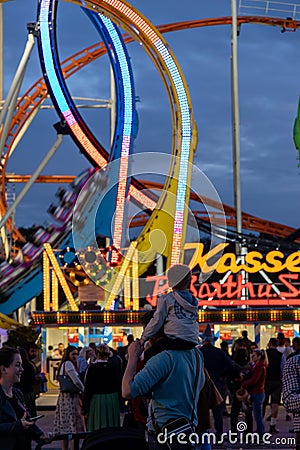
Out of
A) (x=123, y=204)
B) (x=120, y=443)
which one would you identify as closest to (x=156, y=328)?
(x=120, y=443)

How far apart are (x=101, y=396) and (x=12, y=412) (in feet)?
13.5

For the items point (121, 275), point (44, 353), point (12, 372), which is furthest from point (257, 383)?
point (121, 275)

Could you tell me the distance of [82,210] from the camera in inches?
1020

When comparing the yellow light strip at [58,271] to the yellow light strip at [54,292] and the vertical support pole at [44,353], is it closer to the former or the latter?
the yellow light strip at [54,292]

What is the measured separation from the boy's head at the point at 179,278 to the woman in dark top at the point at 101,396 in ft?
14.2

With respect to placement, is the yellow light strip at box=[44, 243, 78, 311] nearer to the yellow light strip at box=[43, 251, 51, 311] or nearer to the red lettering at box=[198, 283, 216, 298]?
the yellow light strip at box=[43, 251, 51, 311]

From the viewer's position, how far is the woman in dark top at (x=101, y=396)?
956cm

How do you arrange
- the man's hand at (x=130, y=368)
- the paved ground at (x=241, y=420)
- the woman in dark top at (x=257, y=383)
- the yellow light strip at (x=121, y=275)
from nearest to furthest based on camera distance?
the man's hand at (x=130, y=368) < the paved ground at (x=241, y=420) < the woman in dark top at (x=257, y=383) < the yellow light strip at (x=121, y=275)

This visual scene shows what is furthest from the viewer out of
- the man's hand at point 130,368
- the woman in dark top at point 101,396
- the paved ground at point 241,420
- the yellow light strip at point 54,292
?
the yellow light strip at point 54,292

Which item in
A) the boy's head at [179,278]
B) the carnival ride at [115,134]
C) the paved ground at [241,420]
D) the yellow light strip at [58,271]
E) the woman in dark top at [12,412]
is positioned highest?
the carnival ride at [115,134]

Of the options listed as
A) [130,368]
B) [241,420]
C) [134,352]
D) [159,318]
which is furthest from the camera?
[241,420]

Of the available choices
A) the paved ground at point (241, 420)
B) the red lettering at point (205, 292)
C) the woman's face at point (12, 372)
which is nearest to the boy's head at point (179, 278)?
the woman's face at point (12, 372)

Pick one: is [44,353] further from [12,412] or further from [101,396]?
[12,412]

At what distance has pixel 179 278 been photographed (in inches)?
216
